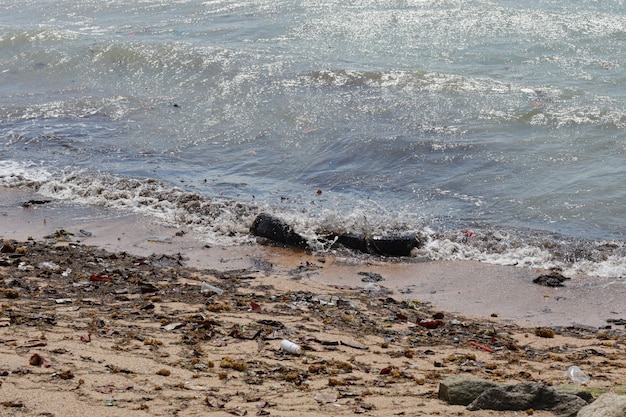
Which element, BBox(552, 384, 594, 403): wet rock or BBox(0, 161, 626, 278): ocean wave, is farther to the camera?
BBox(0, 161, 626, 278): ocean wave

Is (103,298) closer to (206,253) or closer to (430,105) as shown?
(206,253)

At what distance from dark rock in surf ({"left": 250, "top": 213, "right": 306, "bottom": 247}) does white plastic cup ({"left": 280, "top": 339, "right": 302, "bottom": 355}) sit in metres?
3.21

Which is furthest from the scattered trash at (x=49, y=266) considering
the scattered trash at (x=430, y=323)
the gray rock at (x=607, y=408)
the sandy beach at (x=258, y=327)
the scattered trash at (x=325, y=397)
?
the gray rock at (x=607, y=408)

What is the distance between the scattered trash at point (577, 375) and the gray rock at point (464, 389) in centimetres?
95

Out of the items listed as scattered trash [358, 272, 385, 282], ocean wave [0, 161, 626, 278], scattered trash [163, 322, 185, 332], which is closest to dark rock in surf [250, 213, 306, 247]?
ocean wave [0, 161, 626, 278]

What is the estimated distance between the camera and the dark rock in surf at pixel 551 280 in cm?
733

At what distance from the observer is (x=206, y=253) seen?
805cm

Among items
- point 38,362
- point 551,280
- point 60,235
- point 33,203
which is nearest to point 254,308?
point 38,362

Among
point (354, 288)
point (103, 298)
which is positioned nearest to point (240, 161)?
point (354, 288)

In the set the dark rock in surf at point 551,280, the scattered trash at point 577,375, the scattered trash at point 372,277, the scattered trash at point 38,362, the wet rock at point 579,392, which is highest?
the scattered trash at point 38,362

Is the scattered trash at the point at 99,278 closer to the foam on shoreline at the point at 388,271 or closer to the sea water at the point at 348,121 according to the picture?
the foam on shoreline at the point at 388,271

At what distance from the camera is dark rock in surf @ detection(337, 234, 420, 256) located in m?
8.17

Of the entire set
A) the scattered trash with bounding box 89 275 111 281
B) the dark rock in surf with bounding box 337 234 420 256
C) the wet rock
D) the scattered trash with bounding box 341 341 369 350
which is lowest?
the dark rock in surf with bounding box 337 234 420 256

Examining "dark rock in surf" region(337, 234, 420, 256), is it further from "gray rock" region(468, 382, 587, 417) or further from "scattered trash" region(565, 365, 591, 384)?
"gray rock" region(468, 382, 587, 417)
